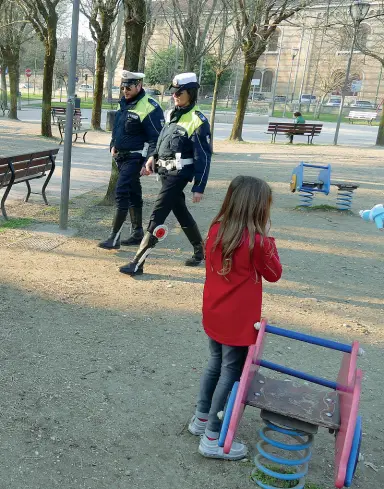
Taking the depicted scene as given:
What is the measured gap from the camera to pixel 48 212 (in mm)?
7363

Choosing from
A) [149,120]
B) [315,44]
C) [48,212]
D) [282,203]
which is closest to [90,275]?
[149,120]

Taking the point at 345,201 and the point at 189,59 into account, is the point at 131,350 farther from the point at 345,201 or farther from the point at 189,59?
the point at 189,59

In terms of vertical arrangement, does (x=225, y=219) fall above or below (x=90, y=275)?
above

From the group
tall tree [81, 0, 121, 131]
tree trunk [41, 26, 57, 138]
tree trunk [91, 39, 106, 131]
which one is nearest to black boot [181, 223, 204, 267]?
tree trunk [41, 26, 57, 138]

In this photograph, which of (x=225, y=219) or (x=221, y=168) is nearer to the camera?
(x=225, y=219)

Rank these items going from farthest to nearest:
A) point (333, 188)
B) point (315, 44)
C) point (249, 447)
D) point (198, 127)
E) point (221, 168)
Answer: point (315, 44), point (221, 168), point (333, 188), point (198, 127), point (249, 447)

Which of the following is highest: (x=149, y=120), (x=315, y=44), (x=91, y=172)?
(x=315, y=44)

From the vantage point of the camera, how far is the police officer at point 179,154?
4.83 meters

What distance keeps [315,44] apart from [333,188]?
185 feet

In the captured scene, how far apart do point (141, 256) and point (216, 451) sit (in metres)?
2.69

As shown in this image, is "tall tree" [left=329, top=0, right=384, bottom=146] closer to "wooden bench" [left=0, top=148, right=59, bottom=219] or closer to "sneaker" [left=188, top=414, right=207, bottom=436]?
"wooden bench" [left=0, top=148, right=59, bottom=219]

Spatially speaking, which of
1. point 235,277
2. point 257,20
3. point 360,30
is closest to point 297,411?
point 235,277

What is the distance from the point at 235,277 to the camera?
253 cm

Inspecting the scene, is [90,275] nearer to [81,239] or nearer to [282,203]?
[81,239]
